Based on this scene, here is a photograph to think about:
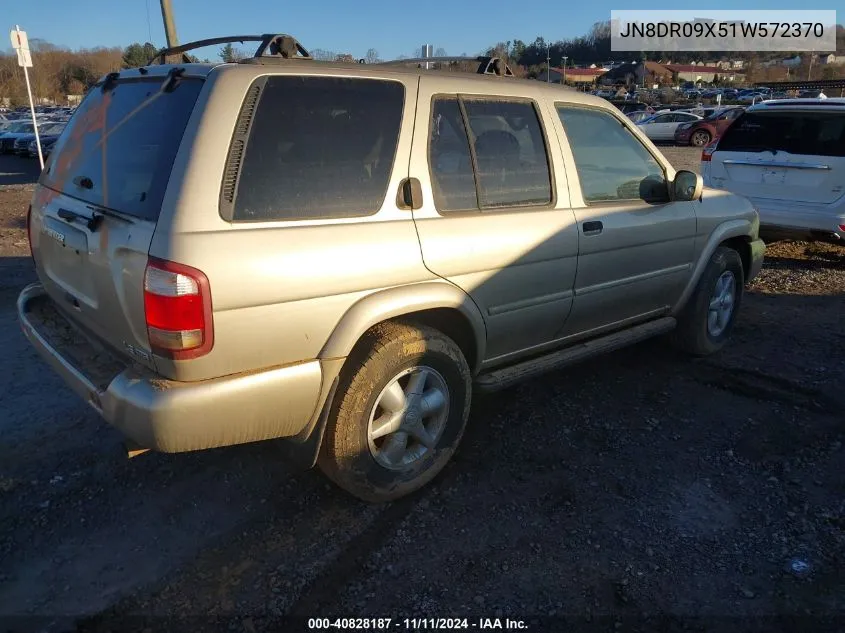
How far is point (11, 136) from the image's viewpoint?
979 inches

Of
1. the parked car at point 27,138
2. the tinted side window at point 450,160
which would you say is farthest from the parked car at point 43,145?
the tinted side window at point 450,160

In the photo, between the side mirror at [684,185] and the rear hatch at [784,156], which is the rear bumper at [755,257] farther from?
the rear hatch at [784,156]

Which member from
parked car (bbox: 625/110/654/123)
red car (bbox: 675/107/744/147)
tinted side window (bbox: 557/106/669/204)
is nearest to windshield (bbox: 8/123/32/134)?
parked car (bbox: 625/110/654/123)

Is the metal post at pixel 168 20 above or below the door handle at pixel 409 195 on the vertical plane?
above

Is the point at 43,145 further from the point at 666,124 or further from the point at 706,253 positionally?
the point at 666,124

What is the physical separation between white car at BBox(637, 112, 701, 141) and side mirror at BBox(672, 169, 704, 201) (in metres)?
25.0

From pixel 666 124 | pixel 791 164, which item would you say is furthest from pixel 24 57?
pixel 666 124

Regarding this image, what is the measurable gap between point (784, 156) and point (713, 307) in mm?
3130

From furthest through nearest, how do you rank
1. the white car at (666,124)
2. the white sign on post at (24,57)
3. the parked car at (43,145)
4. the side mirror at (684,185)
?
the white car at (666,124) → the parked car at (43,145) → the white sign on post at (24,57) → the side mirror at (684,185)

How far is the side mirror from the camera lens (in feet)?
13.2

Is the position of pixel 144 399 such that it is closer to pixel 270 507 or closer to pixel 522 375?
pixel 270 507

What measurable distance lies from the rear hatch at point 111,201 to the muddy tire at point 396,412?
0.83 m

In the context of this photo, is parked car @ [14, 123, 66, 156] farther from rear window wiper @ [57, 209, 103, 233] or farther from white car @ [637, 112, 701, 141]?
rear window wiper @ [57, 209, 103, 233]

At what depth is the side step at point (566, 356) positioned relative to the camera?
3369 mm
